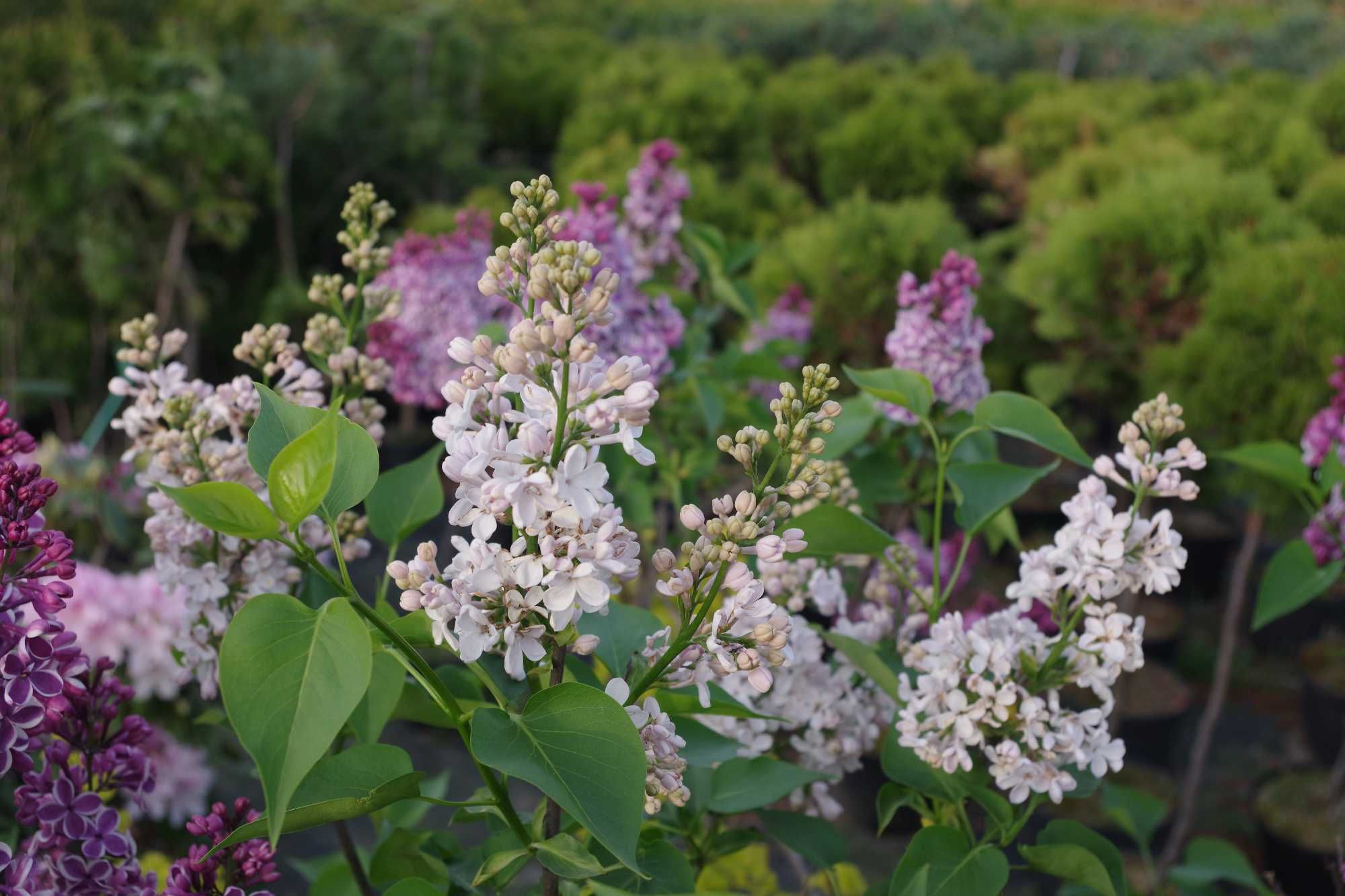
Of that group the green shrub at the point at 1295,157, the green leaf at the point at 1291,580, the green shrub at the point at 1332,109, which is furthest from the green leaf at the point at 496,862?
the green shrub at the point at 1332,109

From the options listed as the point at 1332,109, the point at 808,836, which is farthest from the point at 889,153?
the point at 808,836

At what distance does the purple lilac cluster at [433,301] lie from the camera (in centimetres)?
269

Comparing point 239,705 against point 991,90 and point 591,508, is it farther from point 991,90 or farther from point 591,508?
point 991,90

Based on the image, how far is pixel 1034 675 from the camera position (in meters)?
1.20

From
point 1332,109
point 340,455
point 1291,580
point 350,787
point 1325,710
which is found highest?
point 340,455

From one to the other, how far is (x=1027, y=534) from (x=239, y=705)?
14.5 feet

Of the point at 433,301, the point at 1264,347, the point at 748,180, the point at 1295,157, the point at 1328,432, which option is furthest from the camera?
the point at 748,180

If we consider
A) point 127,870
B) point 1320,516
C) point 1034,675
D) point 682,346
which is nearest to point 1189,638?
point 1320,516

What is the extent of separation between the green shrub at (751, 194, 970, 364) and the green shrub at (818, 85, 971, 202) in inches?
77.3

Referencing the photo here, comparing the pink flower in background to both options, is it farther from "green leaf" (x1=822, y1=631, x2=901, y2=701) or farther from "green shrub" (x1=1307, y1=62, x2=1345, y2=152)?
"green shrub" (x1=1307, y1=62, x2=1345, y2=152)

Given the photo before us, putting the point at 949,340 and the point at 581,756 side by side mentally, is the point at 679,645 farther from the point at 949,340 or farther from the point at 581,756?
the point at 949,340

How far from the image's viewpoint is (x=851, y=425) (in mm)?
1719

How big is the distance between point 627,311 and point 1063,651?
3.40 feet

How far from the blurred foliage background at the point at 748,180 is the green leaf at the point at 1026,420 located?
6.73ft
